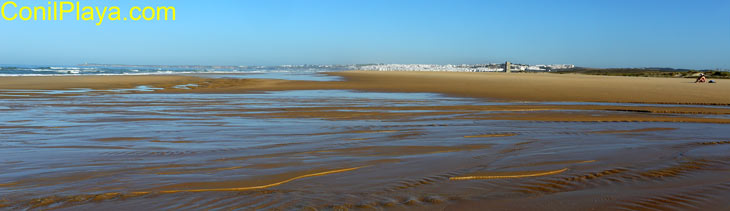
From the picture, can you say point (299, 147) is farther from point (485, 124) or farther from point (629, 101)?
point (629, 101)

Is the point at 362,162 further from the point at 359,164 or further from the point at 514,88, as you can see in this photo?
the point at 514,88

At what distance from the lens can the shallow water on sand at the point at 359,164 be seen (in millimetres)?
3510

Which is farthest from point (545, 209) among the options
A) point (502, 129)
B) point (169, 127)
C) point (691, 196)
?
point (169, 127)

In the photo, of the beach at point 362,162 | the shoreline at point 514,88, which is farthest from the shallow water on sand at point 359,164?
the shoreline at point 514,88

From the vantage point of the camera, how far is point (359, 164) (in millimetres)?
4707

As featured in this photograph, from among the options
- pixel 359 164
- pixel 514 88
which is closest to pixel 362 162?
pixel 359 164

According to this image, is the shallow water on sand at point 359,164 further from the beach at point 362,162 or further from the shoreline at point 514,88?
the shoreline at point 514,88

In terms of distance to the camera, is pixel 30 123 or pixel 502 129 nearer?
pixel 502 129

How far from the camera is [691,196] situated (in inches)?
141

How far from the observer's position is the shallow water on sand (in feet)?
11.5

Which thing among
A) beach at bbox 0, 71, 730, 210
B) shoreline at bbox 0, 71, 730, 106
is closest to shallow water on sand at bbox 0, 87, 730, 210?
beach at bbox 0, 71, 730, 210

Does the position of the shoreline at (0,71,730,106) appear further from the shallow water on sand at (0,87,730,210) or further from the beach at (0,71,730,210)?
the shallow water on sand at (0,87,730,210)

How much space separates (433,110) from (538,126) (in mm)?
3054

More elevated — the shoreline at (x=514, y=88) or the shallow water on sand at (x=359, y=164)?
the shoreline at (x=514, y=88)
